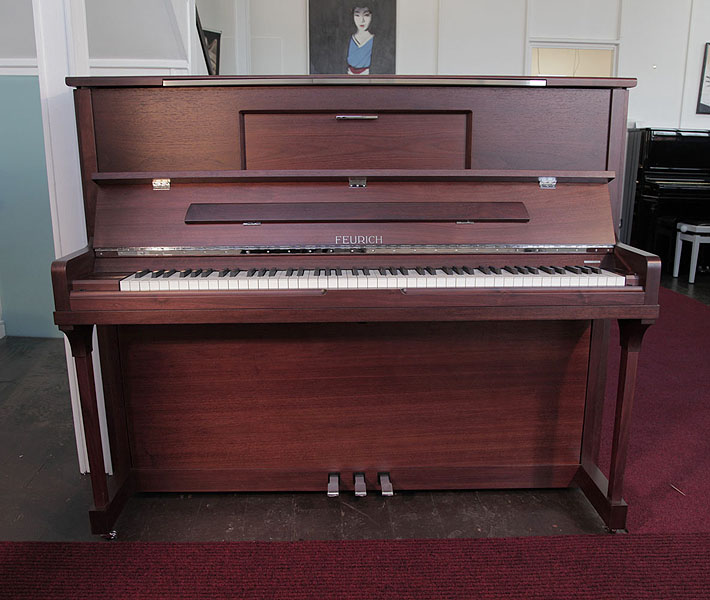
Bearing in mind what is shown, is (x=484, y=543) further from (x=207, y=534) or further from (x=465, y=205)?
(x=465, y=205)

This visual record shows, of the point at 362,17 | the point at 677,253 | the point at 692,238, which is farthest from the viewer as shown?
the point at 362,17

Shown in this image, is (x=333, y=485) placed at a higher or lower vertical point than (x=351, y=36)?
lower

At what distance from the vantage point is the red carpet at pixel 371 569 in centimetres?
146

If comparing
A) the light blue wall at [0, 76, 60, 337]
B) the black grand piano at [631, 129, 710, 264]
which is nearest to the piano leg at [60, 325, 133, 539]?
the light blue wall at [0, 76, 60, 337]

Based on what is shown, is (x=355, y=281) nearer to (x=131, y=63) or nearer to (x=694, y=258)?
(x=131, y=63)

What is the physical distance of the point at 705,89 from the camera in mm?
6480

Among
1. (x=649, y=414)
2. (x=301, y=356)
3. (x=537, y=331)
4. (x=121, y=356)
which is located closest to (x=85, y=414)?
(x=121, y=356)

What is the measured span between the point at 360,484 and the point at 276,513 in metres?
0.28

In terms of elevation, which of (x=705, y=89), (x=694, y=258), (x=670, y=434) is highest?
(x=705, y=89)

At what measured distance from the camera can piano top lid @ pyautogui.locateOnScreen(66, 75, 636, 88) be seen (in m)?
1.67

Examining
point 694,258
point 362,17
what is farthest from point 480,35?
point 694,258

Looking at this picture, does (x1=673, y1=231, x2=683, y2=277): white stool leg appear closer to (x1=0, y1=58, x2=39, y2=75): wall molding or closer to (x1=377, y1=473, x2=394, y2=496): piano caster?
(x1=377, y1=473, x2=394, y2=496): piano caster

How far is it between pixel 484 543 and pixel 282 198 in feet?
3.82

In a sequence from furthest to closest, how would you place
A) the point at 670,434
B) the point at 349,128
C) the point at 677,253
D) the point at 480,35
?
the point at 480,35
the point at 677,253
the point at 670,434
the point at 349,128
